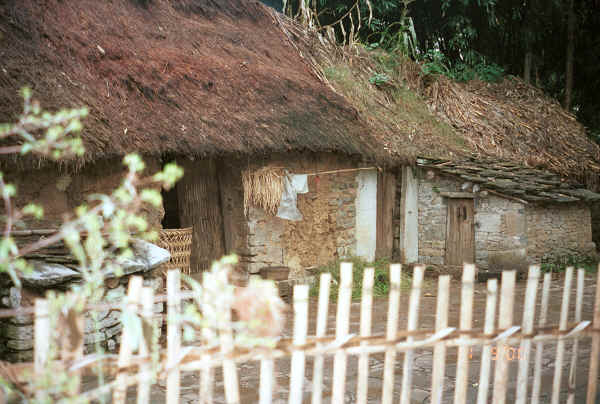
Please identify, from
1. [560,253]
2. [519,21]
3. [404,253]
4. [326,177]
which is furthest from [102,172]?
[519,21]

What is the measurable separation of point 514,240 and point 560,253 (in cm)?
126

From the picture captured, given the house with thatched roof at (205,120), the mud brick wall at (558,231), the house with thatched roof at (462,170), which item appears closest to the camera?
the house with thatched roof at (205,120)

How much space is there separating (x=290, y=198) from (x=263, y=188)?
45 centimetres

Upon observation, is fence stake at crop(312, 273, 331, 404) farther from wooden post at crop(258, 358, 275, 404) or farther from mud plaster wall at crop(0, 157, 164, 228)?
mud plaster wall at crop(0, 157, 164, 228)

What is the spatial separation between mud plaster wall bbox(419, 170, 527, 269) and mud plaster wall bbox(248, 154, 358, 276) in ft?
5.10

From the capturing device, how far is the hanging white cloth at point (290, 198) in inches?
312

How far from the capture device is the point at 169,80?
7250 mm

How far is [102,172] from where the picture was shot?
6312mm

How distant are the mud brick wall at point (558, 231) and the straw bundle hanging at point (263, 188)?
4.31 metres

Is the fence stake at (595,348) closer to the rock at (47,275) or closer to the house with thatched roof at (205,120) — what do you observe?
the rock at (47,275)

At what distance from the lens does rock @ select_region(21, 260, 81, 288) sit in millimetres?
4785

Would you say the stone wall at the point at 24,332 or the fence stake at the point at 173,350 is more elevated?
the fence stake at the point at 173,350

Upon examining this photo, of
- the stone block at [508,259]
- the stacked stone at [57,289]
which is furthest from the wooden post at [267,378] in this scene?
the stone block at [508,259]

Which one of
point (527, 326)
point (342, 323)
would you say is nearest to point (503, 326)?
point (527, 326)
